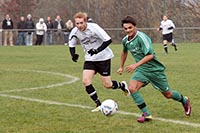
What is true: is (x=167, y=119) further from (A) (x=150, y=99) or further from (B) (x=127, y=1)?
(B) (x=127, y=1)

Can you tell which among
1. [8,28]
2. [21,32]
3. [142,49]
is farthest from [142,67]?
[21,32]

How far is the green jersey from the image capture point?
27.5ft

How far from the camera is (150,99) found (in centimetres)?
1088

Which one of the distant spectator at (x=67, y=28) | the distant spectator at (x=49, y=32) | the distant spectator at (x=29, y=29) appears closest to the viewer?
the distant spectator at (x=29, y=29)

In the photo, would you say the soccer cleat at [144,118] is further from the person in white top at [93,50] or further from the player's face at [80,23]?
the player's face at [80,23]

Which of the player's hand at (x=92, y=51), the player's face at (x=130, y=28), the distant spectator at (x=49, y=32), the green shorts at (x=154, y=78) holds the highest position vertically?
the player's face at (x=130, y=28)

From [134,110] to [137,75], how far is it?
0.99 metres

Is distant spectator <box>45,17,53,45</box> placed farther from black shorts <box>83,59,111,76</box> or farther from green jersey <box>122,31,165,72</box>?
green jersey <box>122,31,165,72</box>

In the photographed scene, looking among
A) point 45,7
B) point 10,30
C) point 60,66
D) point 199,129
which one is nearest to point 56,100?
point 199,129

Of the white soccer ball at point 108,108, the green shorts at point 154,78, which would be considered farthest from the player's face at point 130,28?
the white soccer ball at point 108,108

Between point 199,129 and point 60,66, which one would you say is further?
point 60,66

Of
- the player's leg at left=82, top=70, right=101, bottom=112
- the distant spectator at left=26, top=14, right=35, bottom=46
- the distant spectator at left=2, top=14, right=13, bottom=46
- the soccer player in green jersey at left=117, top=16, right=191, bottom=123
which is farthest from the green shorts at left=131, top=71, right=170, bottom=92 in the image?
the distant spectator at left=26, top=14, right=35, bottom=46

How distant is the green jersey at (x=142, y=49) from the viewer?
8.38 meters

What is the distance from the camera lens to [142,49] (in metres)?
8.42
